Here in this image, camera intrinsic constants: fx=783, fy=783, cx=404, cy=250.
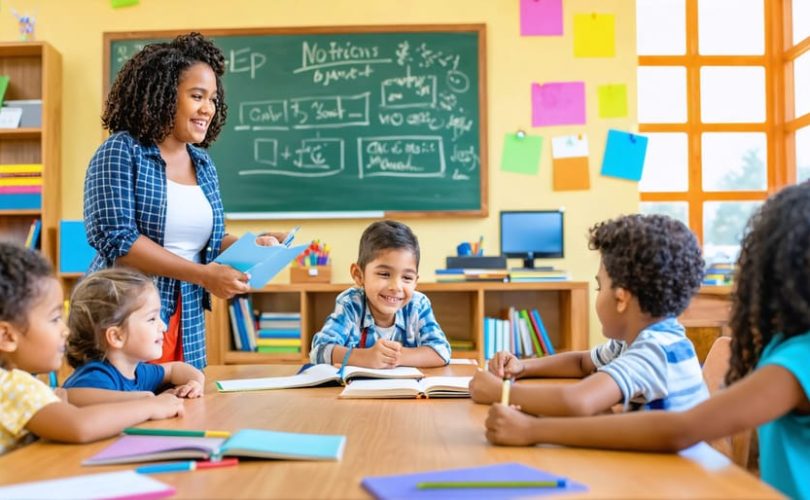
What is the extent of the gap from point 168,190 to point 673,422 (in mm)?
1282

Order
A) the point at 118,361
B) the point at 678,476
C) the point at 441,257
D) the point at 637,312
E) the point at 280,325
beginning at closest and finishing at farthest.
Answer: the point at 678,476 → the point at 637,312 → the point at 118,361 → the point at 280,325 → the point at 441,257

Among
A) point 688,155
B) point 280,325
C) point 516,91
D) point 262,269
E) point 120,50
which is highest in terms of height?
point 120,50

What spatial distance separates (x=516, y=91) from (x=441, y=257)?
0.92m

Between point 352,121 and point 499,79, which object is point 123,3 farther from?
point 499,79

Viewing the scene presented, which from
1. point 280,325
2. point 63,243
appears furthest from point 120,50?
point 280,325

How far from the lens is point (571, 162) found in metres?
3.95

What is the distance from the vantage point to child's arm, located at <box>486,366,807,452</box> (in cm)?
96

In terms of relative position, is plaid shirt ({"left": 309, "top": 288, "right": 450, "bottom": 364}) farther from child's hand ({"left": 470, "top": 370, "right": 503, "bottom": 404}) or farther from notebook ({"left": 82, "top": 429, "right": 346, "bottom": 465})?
notebook ({"left": 82, "top": 429, "right": 346, "bottom": 465})

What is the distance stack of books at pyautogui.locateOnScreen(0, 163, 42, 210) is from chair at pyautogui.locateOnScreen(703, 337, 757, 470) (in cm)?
340

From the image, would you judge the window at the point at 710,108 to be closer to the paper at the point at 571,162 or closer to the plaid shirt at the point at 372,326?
the paper at the point at 571,162

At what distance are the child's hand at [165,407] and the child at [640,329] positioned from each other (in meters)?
0.51

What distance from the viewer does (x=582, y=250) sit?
12.9ft

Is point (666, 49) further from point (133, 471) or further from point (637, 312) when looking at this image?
point (133, 471)

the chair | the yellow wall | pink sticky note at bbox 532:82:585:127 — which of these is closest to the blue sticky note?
the yellow wall
